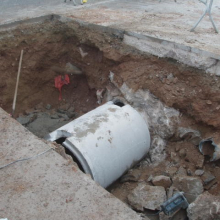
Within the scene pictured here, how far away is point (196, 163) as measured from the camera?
3.23 m

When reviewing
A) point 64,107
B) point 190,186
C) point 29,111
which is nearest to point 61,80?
point 64,107

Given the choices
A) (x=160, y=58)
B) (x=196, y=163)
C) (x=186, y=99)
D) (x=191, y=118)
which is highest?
(x=160, y=58)

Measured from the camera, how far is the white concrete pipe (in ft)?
9.43

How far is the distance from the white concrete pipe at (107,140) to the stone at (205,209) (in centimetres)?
91

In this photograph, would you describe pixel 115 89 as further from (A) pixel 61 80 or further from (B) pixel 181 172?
(B) pixel 181 172

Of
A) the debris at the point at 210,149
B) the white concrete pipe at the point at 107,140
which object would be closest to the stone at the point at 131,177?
the white concrete pipe at the point at 107,140

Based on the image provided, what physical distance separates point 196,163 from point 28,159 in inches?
79.3

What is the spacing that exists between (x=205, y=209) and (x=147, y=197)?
620mm

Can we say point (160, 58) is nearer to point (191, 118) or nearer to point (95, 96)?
point (191, 118)

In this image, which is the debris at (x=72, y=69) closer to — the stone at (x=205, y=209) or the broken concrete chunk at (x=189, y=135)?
the broken concrete chunk at (x=189, y=135)

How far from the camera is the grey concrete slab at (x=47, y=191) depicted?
5.54ft

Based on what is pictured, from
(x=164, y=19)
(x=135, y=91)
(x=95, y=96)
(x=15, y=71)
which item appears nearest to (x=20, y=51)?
(x=15, y=71)

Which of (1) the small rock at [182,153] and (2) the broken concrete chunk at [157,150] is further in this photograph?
(2) the broken concrete chunk at [157,150]

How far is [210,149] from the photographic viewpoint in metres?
3.20
